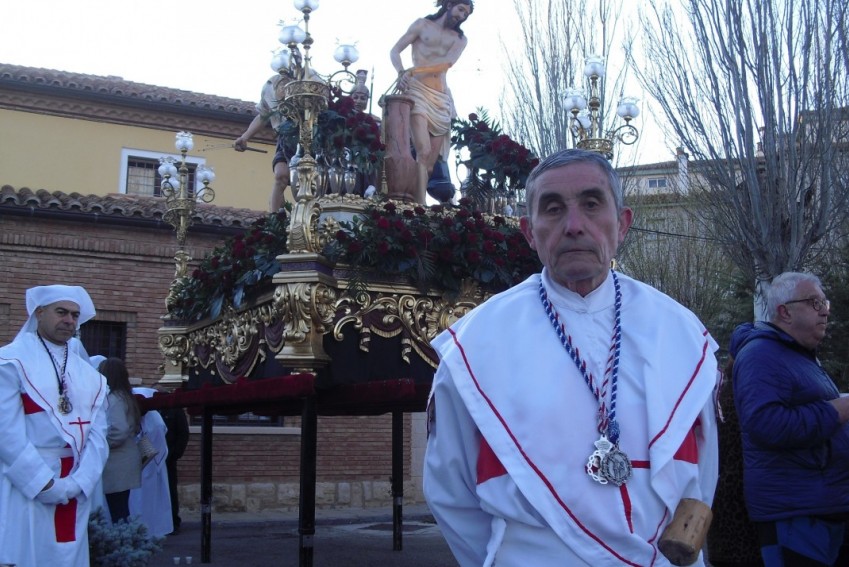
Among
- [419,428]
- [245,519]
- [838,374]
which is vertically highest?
[838,374]

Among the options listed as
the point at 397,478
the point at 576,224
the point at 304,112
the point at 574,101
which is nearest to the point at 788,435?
the point at 576,224

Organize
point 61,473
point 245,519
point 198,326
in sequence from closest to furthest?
point 61,473
point 198,326
point 245,519

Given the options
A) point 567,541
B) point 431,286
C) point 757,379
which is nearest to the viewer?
point 567,541

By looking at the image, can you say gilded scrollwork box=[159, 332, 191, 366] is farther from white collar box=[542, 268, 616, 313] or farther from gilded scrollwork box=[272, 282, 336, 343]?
white collar box=[542, 268, 616, 313]

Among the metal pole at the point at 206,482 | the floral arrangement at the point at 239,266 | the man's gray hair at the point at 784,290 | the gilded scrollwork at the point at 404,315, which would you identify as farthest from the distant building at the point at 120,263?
the man's gray hair at the point at 784,290

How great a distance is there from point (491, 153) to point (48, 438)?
3315mm

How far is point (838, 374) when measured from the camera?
13.7 metres

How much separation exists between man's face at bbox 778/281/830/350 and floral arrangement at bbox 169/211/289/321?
2.71 m

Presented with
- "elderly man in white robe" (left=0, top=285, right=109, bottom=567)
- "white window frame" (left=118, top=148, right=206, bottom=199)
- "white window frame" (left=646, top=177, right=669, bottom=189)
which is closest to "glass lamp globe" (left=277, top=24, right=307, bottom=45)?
"elderly man in white robe" (left=0, top=285, right=109, bottom=567)

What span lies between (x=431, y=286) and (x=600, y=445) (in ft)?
11.1

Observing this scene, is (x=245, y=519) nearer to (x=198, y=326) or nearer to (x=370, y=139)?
(x=198, y=326)

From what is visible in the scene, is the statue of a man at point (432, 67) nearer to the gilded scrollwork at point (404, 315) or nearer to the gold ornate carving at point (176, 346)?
the gilded scrollwork at point (404, 315)

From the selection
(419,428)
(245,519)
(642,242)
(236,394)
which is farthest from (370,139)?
(642,242)

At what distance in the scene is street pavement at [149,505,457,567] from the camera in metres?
7.61
